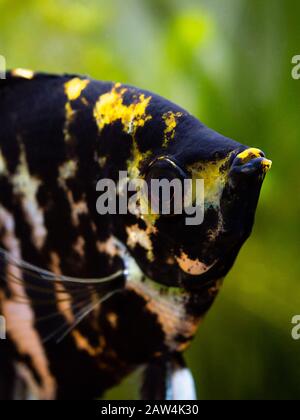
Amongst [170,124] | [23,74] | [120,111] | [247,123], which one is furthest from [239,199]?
[247,123]

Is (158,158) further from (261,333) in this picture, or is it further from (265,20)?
(265,20)

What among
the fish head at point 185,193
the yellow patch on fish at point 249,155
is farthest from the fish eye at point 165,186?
the yellow patch on fish at point 249,155

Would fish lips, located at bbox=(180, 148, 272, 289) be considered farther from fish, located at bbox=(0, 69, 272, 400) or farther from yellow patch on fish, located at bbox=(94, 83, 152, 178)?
yellow patch on fish, located at bbox=(94, 83, 152, 178)

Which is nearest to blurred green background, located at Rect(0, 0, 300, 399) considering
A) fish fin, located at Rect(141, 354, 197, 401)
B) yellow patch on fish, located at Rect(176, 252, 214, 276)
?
fish fin, located at Rect(141, 354, 197, 401)

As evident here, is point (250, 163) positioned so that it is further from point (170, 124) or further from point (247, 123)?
point (247, 123)
